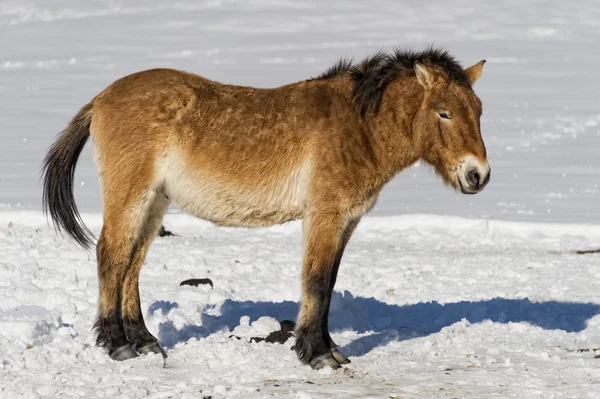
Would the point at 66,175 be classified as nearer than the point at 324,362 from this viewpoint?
No

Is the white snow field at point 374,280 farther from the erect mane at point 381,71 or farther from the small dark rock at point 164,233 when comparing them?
the erect mane at point 381,71

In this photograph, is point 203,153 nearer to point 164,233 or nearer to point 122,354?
point 122,354

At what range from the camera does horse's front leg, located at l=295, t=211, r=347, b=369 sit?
A: 655cm

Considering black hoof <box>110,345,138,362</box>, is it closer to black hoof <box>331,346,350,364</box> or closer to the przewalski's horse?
the przewalski's horse

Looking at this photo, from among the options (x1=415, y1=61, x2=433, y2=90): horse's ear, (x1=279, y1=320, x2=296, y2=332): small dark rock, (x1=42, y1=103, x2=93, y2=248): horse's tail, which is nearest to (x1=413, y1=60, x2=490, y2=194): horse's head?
(x1=415, y1=61, x2=433, y2=90): horse's ear

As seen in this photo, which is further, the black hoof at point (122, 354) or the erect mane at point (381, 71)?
the erect mane at point (381, 71)

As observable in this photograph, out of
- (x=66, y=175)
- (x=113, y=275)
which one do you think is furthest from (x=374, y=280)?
(x=66, y=175)

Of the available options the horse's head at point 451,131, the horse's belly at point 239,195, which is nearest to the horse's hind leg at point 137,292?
the horse's belly at point 239,195

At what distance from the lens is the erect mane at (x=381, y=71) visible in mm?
6789

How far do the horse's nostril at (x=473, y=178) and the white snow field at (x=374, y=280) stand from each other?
1.26 meters

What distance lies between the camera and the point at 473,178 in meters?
6.45

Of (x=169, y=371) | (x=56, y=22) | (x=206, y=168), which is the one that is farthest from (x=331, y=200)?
(x=56, y=22)

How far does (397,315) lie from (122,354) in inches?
100

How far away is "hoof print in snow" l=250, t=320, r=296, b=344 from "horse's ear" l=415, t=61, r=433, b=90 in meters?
2.11
